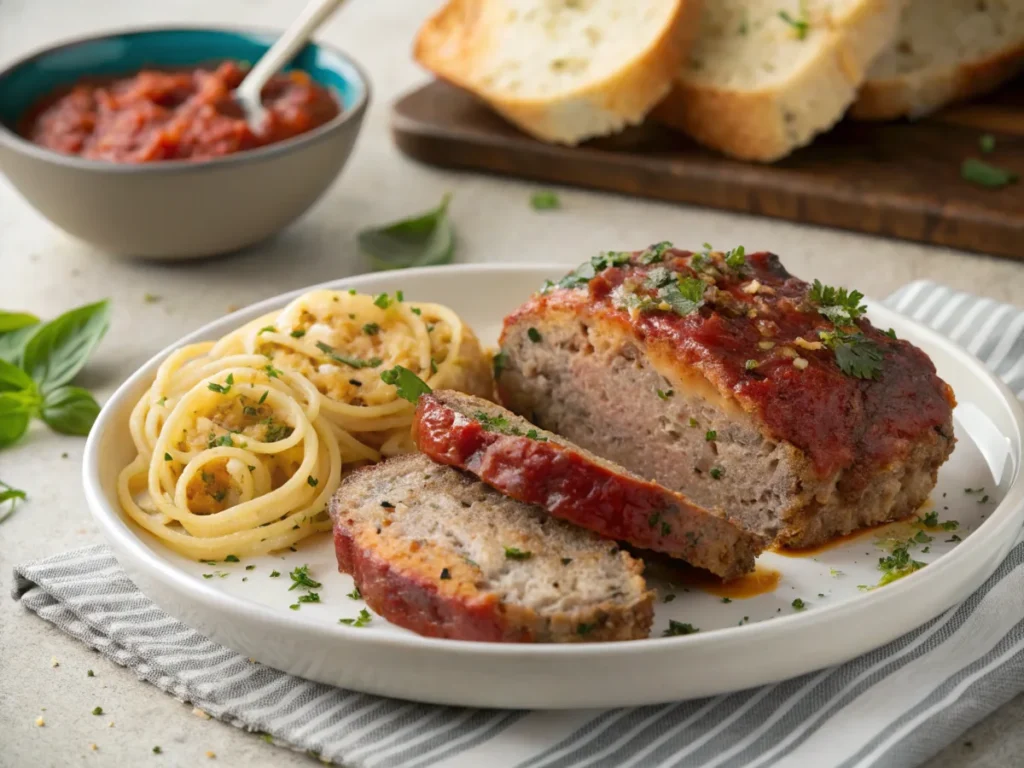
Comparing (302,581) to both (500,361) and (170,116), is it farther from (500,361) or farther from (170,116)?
(170,116)

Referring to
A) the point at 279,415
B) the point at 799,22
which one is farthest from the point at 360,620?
the point at 799,22

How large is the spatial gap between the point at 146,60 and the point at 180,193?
6.17ft

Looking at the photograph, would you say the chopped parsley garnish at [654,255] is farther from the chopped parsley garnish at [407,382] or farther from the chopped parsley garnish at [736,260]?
the chopped parsley garnish at [407,382]

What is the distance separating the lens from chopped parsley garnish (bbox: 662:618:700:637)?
13.7 feet

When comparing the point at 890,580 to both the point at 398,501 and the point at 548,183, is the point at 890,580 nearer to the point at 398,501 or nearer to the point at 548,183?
the point at 398,501

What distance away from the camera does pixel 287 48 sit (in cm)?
817

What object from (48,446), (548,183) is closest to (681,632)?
(48,446)

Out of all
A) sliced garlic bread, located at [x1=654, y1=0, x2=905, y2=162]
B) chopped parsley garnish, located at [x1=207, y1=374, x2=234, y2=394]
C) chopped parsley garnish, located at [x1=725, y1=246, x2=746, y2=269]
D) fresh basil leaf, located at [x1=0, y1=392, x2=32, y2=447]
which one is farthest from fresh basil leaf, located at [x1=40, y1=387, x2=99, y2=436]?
sliced garlic bread, located at [x1=654, y1=0, x2=905, y2=162]

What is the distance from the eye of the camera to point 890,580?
4.37 m

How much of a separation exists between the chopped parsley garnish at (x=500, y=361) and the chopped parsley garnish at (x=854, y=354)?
1461 mm

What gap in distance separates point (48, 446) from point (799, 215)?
481 centimetres

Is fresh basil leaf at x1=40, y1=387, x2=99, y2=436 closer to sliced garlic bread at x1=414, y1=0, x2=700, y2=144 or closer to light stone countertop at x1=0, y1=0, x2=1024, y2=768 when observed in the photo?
light stone countertop at x1=0, y1=0, x2=1024, y2=768

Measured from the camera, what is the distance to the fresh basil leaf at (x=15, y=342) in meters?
6.46

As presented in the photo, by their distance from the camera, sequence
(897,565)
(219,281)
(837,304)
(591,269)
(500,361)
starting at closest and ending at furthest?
(897,565) < (837,304) < (591,269) < (500,361) < (219,281)
